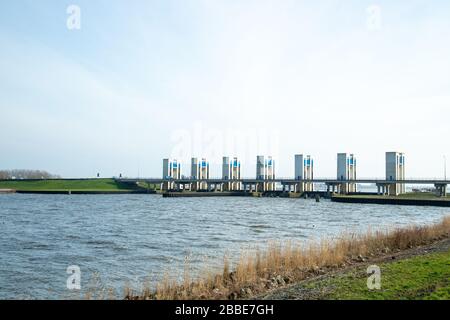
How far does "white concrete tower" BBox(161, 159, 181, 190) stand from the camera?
15175cm

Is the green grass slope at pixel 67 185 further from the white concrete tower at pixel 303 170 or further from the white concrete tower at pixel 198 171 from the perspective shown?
the white concrete tower at pixel 303 170

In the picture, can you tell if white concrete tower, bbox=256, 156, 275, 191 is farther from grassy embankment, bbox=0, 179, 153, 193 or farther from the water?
the water

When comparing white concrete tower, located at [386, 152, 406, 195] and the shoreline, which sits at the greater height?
white concrete tower, located at [386, 152, 406, 195]

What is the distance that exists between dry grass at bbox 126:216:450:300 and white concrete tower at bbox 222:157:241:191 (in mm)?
125835

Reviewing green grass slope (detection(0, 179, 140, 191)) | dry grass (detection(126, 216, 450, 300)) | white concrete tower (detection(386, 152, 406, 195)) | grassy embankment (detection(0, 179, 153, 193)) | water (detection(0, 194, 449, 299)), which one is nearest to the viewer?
dry grass (detection(126, 216, 450, 300))

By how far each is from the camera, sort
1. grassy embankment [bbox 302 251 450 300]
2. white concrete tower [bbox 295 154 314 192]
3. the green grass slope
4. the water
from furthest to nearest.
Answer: the green grass slope
white concrete tower [bbox 295 154 314 192]
the water
grassy embankment [bbox 302 251 450 300]

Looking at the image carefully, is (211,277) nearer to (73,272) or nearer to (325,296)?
(325,296)

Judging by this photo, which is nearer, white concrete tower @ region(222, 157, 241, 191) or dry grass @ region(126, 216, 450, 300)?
dry grass @ region(126, 216, 450, 300)

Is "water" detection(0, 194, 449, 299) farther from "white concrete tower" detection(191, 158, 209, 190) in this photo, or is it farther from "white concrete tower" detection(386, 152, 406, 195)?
"white concrete tower" detection(191, 158, 209, 190)

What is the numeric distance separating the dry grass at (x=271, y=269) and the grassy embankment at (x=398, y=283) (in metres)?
1.80

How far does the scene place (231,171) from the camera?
5876 inches

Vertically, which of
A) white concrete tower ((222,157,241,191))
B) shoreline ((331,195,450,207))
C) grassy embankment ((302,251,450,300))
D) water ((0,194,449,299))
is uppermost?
white concrete tower ((222,157,241,191))

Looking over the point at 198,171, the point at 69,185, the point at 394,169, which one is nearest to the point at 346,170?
the point at 394,169

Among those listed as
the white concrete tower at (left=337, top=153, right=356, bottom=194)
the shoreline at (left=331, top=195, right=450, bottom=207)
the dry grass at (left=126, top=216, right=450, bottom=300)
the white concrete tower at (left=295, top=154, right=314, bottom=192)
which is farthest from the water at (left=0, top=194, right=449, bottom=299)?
the white concrete tower at (left=295, top=154, right=314, bottom=192)
